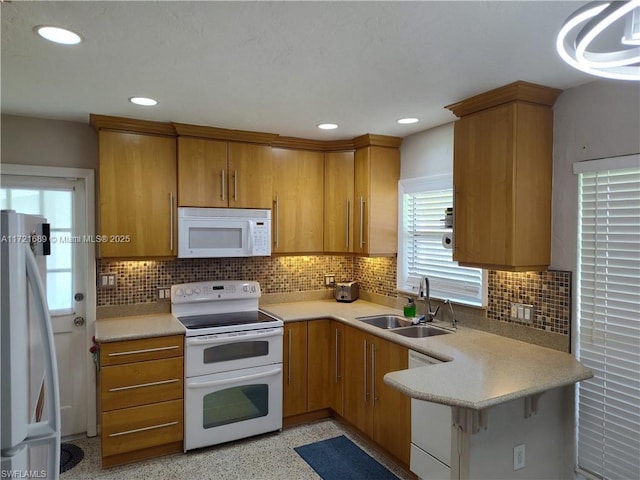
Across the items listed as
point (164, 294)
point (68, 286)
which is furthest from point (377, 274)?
point (68, 286)

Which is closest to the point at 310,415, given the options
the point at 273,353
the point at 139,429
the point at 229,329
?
the point at 273,353

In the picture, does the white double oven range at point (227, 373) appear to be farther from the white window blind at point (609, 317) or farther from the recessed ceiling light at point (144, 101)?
the white window blind at point (609, 317)

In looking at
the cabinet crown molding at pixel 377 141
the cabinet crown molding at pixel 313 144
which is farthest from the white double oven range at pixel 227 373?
the cabinet crown molding at pixel 377 141

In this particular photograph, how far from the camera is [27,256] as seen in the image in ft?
3.46

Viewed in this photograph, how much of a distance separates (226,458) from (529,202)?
2.57 meters

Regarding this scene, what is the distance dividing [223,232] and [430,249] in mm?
1660

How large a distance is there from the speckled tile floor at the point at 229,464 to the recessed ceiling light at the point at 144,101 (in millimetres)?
2378

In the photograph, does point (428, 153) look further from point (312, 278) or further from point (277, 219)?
point (312, 278)

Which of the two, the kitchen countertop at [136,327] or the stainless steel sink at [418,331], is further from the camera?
the stainless steel sink at [418,331]

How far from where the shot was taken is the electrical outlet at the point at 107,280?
10.8 ft

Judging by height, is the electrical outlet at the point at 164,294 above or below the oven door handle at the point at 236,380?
above

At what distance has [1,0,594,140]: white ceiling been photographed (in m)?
1.57

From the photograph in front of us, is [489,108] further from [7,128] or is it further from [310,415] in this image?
[7,128]

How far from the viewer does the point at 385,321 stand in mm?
3492
